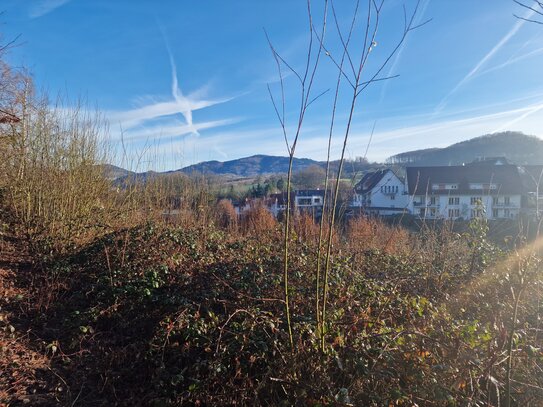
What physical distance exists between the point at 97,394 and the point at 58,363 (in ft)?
2.00

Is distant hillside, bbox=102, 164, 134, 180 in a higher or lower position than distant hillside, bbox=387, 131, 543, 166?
lower

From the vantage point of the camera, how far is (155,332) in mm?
3178

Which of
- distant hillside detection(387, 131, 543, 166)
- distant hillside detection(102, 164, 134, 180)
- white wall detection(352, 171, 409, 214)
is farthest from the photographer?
distant hillside detection(387, 131, 543, 166)

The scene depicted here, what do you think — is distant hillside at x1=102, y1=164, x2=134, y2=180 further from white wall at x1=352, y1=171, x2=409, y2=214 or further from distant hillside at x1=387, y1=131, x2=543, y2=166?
distant hillside at x1=387, y1=131, x2=543, y2=166

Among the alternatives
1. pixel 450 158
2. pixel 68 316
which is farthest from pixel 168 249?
pixel 450 158

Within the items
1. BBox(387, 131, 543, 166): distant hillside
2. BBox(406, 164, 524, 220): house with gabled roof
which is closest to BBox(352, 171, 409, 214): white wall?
BBox(406, 164, 524, 220): house with gabled roof

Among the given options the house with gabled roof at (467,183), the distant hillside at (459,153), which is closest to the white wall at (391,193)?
the house with gabled roof at (467,183)

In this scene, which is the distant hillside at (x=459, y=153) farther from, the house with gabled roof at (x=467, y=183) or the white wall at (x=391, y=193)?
the house with gabled roof at (x=467, y=183)

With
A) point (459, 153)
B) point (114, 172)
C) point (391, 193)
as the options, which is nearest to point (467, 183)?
point (391, 193)

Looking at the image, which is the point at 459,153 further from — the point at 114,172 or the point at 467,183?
the point at 114,172

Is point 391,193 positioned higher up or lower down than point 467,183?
lower down

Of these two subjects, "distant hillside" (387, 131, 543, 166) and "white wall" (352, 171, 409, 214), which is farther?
"distant hillside" (387, 131, 543, 166)

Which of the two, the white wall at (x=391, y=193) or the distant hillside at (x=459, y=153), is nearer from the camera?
the white wall at (x=391, y=193)

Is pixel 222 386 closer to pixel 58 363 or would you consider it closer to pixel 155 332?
pixel 155 332
